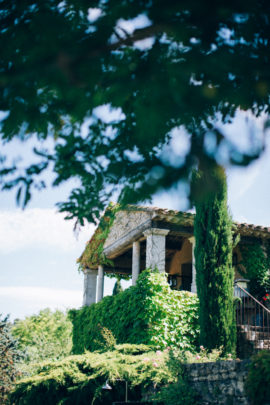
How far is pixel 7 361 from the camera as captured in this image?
1240 centimetres

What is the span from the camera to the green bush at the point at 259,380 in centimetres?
529

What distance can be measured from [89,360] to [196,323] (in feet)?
9.98

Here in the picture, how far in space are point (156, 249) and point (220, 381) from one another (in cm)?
586

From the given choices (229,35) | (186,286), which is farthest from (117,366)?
(186,286)

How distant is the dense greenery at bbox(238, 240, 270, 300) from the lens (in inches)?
520

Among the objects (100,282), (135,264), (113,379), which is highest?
(135,264)

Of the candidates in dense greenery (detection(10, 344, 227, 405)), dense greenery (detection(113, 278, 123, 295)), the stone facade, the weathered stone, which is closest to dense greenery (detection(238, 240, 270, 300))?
the weathered stone

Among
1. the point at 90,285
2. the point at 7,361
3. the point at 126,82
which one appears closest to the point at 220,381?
the point at 126,82

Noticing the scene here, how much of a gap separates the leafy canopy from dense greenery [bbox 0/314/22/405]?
10.1 m

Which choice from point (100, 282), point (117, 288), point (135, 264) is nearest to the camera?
point (135, 264)

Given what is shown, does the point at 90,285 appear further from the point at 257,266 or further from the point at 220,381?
the point at 220,381

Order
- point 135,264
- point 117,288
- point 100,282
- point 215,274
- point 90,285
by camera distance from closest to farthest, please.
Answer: point 215,274, point 135,264, point 100,282, point 90,285, point 117,288

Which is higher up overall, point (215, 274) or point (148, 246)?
point (148, 246)

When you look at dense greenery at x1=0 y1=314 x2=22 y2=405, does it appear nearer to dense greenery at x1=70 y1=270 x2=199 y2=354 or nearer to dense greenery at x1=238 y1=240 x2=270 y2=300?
dense greenery at x1=70 y1=270 x2=199 y2=354
